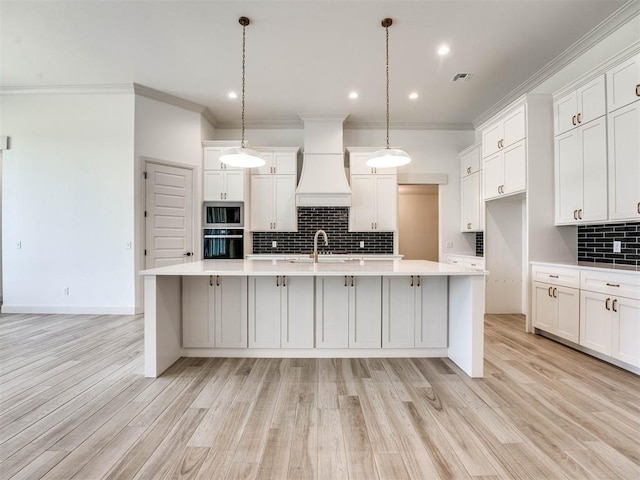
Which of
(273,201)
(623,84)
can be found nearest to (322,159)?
(273,201)

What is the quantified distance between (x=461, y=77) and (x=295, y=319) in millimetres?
3694

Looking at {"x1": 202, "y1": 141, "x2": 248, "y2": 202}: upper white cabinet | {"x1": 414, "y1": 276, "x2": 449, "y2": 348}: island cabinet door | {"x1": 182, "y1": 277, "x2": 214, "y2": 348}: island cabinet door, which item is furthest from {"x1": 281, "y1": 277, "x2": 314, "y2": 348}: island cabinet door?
{"x1": 202, "y1": 141, "x2": 248, "y2": 202}: upper white cabinet

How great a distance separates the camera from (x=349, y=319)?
2814mm

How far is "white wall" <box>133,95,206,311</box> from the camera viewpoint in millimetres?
4367

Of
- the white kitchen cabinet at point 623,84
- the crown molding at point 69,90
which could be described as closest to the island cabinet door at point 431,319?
the white kitchen cabinet at point 623,84

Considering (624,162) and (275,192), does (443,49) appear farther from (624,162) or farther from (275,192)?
(275,192)

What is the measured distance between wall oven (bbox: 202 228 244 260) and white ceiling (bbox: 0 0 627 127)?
2.08m

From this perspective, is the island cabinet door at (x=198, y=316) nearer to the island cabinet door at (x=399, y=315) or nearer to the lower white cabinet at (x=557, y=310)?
the island cabinet door at (x=399, y=315)

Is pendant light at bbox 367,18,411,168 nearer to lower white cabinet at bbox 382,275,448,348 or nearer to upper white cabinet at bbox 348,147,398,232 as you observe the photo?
lower white cabinet at bbox 382,275,448,348

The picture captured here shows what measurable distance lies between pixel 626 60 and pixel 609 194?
3.72ft

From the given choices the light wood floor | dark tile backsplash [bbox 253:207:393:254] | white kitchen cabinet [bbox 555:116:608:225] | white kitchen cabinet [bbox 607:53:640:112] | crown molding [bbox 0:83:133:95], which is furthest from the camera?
dark tile backsplash [bbox 253:207:393:254]

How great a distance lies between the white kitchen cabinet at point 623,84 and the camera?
254 cm

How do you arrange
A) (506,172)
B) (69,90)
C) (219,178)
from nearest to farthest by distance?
(506,172), (69,90), (219,178)

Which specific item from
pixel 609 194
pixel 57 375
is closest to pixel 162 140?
pixel 57 375
